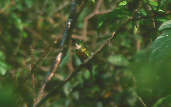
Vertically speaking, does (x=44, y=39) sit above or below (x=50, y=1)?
below

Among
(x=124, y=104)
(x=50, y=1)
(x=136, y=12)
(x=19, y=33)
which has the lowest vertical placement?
(x=124, y=104)

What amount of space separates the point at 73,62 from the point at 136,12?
218cm

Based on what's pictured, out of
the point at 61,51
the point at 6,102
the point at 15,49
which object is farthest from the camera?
the point at 15,49

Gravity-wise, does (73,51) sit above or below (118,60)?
above

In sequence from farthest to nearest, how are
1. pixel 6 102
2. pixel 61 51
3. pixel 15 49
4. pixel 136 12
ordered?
pixel 15 49 → pixel 61 51 → pixel 136 12 → pixel 6 102

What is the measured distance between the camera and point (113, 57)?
2.97 metres

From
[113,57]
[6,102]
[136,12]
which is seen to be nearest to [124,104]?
[113,57]

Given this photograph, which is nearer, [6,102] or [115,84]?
[6,102]

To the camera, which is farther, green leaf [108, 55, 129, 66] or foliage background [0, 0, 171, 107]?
green leaf [108, 55, 129, 66]

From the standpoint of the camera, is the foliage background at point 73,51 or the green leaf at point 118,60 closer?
the foliage background at point 73,51

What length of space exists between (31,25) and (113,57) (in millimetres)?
1199

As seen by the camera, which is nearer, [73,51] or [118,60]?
[73,51]

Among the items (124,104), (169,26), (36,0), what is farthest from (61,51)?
(36,0)

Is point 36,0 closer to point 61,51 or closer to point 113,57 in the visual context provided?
point 113,57
